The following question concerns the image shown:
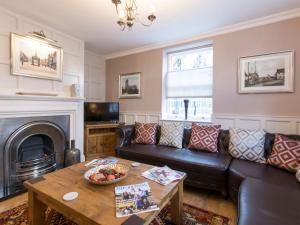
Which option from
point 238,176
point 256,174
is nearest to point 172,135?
point 238,176

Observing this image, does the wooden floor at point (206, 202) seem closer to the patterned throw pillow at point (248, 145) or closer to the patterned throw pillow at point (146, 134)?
the patterned throw pillow at point (248, 145)

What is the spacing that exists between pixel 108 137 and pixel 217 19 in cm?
299

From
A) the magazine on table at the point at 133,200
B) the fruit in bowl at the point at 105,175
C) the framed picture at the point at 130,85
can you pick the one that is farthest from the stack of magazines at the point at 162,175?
the framed picture at the point at 130,85

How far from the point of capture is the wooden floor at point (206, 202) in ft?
6.11

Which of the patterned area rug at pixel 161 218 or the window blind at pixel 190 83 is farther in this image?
the window blind at pixel 190 83

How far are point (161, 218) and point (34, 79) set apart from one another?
2652 mm

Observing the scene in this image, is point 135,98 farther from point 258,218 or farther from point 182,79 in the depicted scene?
point 258,218

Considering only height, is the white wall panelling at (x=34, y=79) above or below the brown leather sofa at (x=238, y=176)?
above

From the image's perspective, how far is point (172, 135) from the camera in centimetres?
286

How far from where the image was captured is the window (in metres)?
3.19

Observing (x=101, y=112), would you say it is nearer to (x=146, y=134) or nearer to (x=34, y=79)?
(x=146, y=134)

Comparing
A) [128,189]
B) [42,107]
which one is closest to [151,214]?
[128,189]

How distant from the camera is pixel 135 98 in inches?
156

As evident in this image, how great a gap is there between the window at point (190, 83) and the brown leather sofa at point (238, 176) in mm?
674
